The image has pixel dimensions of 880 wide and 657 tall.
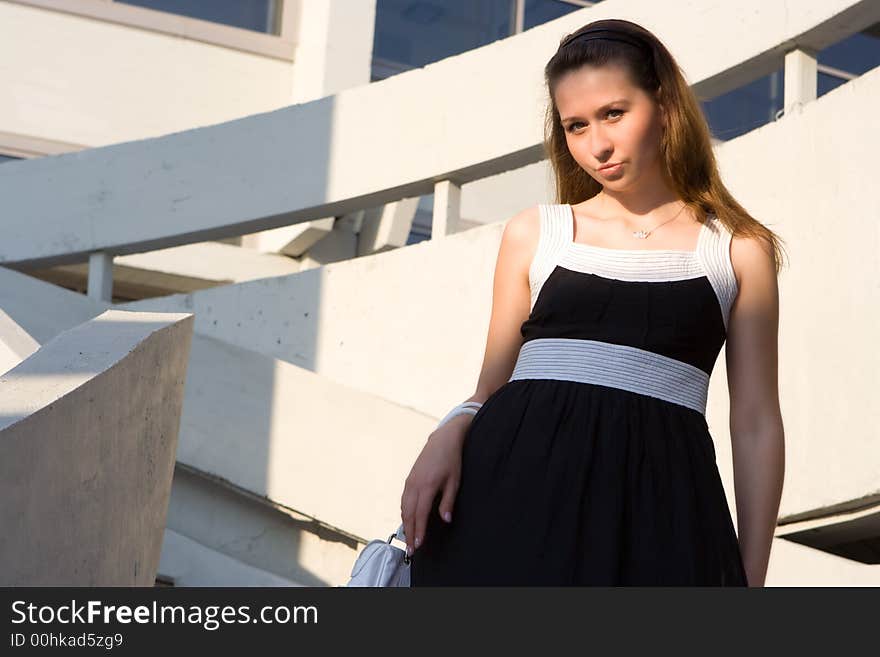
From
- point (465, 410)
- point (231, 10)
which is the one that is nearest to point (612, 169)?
point (465, 410)

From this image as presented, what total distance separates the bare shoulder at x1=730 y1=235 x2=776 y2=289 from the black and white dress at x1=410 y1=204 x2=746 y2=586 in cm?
2

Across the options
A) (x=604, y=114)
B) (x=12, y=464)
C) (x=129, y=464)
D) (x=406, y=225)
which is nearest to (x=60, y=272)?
(x=406, y=225)

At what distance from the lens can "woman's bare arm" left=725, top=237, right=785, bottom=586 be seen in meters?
1.94

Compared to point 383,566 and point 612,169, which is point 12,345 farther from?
point 612,169

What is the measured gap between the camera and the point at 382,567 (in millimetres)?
1952

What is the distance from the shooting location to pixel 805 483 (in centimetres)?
429

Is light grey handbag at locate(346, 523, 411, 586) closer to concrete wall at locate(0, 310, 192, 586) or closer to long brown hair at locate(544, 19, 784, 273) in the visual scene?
long brown hair at locate(544, 19, 784, 273)

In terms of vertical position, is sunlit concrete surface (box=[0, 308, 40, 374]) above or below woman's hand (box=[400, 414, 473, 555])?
above

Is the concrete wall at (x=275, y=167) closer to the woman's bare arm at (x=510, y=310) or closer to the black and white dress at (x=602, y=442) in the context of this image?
the woman's bare arm at (x=510, y=310)

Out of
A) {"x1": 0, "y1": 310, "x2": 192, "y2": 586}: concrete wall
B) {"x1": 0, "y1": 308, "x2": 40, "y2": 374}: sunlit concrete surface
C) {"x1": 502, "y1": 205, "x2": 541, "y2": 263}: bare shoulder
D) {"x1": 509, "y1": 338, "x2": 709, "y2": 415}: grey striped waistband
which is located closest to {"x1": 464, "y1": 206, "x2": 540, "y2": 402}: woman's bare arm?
{"x1": 502, "y1": 205, "x2": 541, "y2": 263}: bare shoulder

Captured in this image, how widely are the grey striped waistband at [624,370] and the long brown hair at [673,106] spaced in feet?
0.80

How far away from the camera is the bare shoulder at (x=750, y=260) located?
6.59 ft

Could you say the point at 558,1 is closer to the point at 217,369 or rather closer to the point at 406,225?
the point at 406,225

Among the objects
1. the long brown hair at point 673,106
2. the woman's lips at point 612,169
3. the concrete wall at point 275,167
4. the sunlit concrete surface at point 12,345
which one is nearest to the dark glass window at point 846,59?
the concrete wall at point 275,167
